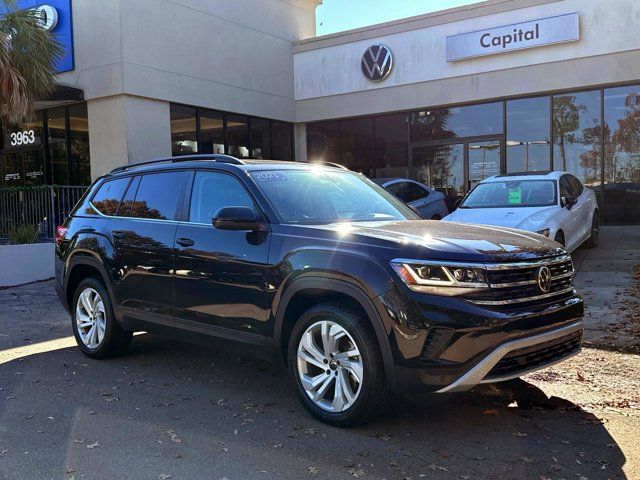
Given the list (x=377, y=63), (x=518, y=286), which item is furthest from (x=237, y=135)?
(x=518, y=286)

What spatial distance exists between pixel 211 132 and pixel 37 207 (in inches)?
199

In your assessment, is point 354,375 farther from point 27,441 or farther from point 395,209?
point 27,441

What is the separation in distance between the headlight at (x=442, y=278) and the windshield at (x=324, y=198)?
114 centimetres

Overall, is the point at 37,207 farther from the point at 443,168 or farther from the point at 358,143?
the point at 443,168

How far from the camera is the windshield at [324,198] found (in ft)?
15.3

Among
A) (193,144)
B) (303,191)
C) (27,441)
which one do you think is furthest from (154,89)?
(27,441)

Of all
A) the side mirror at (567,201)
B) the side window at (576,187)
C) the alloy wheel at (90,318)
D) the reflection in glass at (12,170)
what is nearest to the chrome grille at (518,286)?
the alloy wheel at (90,318)

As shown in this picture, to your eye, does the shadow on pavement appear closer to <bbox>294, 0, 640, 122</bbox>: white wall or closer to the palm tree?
the palm tree

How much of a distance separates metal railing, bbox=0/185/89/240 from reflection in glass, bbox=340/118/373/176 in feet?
27.4

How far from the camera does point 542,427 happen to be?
4031mm

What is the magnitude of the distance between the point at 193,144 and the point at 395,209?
11622 mm

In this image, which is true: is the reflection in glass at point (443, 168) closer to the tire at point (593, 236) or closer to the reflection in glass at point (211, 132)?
the tire at point (593, 236)

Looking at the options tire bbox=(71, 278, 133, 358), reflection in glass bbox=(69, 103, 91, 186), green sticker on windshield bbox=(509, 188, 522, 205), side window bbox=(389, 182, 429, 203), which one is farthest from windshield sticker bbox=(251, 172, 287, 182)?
reflection in glass bbox=(69, 103, 91, 186)

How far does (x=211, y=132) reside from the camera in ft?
54.0
